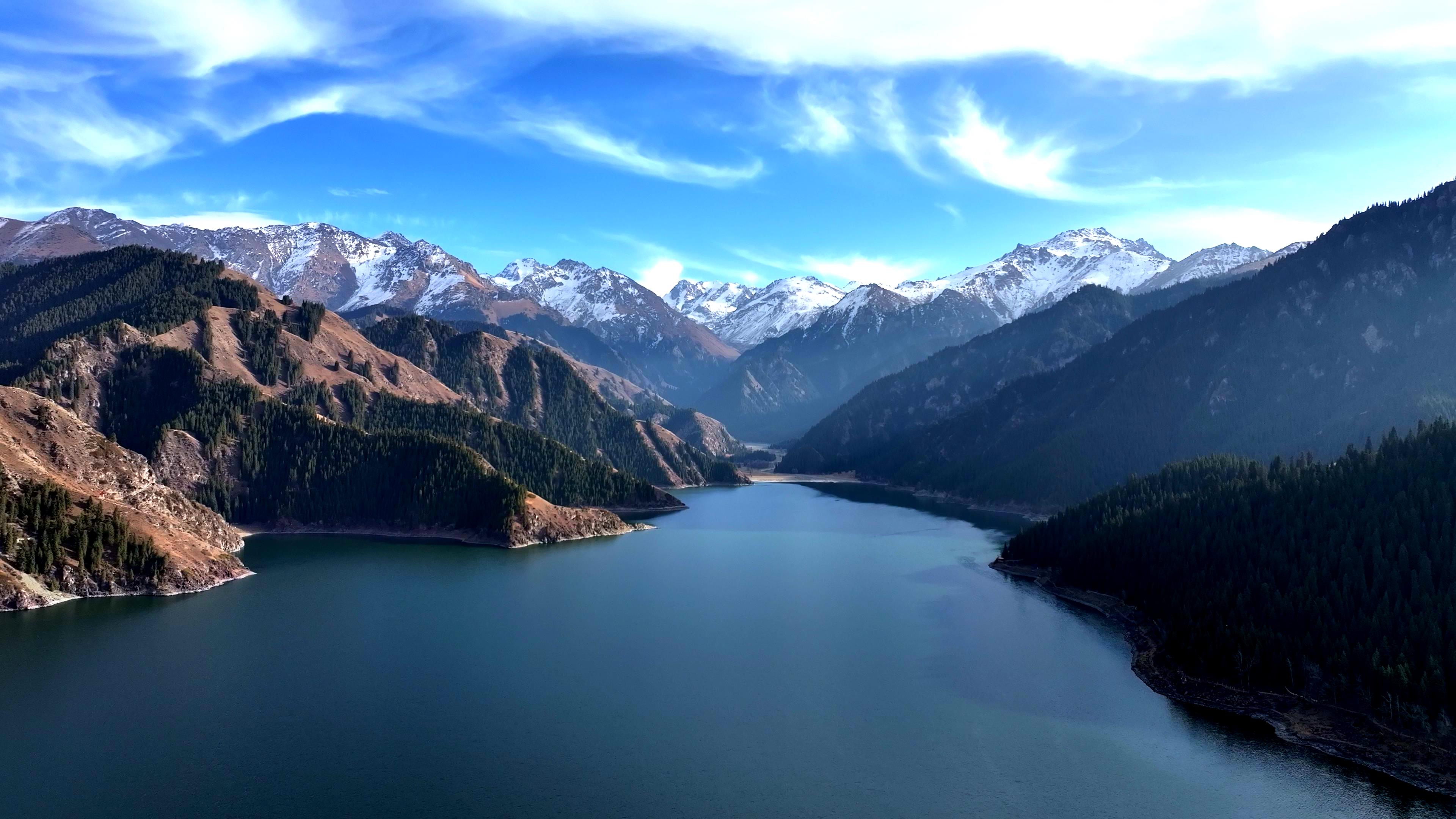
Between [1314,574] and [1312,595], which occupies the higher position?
[1314,574]

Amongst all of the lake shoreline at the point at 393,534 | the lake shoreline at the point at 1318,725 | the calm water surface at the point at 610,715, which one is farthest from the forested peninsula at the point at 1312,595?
the lake shoreline at the point at 393,534

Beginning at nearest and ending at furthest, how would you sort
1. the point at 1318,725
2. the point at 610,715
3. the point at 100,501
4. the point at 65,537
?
1. the point at 610,715
2. the point at 1318,725
3. the point at 65,537
4. the point at 100,501

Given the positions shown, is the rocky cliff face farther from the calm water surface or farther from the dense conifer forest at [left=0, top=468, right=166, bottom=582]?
the calm water surface

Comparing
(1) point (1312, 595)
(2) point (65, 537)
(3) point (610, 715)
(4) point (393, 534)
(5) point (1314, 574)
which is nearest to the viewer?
(3) point (610, 715)

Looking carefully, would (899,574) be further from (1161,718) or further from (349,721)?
(349,721)

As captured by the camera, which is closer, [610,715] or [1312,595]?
[610,715]

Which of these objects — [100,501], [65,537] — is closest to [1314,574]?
[65,537]

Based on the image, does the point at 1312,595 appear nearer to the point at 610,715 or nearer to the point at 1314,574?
the point at 1314,574
